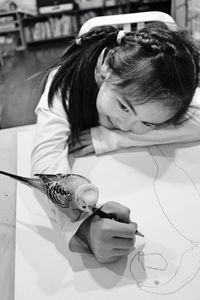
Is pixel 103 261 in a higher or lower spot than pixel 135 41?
lower

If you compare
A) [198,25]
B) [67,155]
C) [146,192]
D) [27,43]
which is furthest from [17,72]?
[146,192]

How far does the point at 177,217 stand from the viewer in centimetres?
56

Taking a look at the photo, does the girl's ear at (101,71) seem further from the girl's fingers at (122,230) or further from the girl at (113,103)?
the girl's fingers at (122,230)

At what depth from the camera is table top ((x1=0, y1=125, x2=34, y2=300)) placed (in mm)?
508

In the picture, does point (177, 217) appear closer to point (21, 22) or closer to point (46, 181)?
point (46, 181)

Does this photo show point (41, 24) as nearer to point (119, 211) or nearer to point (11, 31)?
point (11, 31)

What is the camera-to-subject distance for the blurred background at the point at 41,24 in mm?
2701

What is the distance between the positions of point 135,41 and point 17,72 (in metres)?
2.16

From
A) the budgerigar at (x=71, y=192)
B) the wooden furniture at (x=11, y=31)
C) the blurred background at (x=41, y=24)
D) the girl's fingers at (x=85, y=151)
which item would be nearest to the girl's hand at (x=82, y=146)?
the girl's fingers at (x=85, y=151)

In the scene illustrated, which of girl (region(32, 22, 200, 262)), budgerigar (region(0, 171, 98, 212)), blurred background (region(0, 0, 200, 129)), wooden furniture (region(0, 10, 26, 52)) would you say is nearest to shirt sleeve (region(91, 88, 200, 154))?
girl (region(32, 22, 200, 262))

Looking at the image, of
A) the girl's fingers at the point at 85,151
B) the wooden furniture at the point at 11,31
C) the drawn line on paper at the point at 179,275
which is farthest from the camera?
the wooden furniture at the point at 11,31

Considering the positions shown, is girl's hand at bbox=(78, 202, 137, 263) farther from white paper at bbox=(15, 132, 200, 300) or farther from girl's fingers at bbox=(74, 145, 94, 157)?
girl's fingers at bbox=(74, 145, 94, 157)

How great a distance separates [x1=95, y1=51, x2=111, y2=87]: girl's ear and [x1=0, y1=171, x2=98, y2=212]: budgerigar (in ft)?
0.95

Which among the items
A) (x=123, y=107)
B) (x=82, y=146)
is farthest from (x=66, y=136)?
(x=123, y=107)
